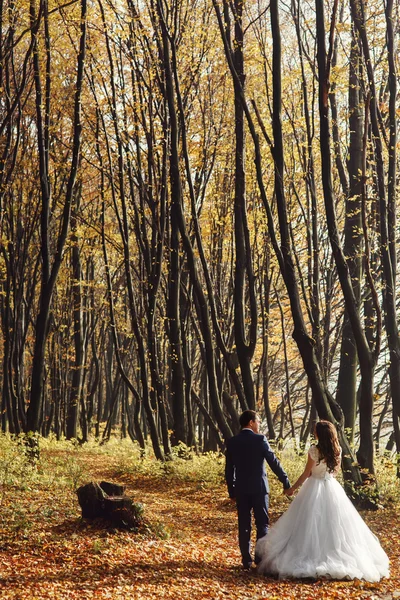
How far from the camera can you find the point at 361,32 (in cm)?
1037

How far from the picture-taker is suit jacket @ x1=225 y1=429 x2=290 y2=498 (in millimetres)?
7152

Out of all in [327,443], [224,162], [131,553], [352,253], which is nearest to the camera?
[327,443]

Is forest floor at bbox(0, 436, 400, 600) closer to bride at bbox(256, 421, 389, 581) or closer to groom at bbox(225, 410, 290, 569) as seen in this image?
bride at bbox(256, 421, 389, 581)

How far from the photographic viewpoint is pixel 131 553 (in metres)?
7.38

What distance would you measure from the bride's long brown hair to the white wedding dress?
0.09m

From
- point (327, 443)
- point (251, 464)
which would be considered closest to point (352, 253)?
point (327, 443)

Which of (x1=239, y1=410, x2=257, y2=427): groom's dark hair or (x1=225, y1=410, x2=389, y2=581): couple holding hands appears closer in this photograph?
(x1=225, y1=410, x2=389, y2=581): couple holding hands

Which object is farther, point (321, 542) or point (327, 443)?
point (327, 443)

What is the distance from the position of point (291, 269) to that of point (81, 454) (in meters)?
13.2

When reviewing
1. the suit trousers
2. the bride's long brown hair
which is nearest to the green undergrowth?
the suit trousers

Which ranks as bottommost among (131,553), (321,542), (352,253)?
(131,553)

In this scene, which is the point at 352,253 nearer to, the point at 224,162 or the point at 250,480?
the point at 224,162

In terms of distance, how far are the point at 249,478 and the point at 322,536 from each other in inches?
37.1

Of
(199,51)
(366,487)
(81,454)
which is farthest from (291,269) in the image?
(81,454)
